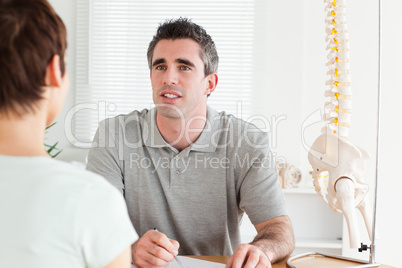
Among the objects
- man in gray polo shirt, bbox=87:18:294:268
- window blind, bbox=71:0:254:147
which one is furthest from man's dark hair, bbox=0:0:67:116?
window blind, bbox=71:0:254:147

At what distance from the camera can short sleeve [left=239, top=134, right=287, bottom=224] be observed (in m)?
1.78

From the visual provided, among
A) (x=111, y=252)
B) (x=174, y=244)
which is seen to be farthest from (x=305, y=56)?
(x=111, y=252)

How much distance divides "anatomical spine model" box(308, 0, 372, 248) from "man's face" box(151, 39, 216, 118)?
62 cm

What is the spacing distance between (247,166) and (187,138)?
0.29 m

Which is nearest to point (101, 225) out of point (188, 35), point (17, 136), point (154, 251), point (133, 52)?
point (17, 136)

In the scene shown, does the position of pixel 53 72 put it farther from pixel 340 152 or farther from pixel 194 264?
pixel 340 152

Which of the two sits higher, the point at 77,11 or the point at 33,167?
the point at 77,11

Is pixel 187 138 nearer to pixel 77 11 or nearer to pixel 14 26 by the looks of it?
pixel 14 26

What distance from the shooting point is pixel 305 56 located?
11.4 feet

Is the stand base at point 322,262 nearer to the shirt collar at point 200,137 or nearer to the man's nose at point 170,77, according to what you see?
the shirt collar at point 200,137

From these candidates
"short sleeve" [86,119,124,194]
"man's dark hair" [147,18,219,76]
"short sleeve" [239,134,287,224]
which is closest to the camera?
"short sleeve" [239,134,287,224]

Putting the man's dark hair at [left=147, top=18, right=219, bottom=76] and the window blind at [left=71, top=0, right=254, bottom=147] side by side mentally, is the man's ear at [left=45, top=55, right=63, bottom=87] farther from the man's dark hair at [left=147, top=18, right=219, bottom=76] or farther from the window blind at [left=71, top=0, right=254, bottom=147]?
the window blind at [left=71, top=0, right=254, bottom=147]

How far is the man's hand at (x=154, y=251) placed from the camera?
1.35m

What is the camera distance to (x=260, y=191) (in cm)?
180
